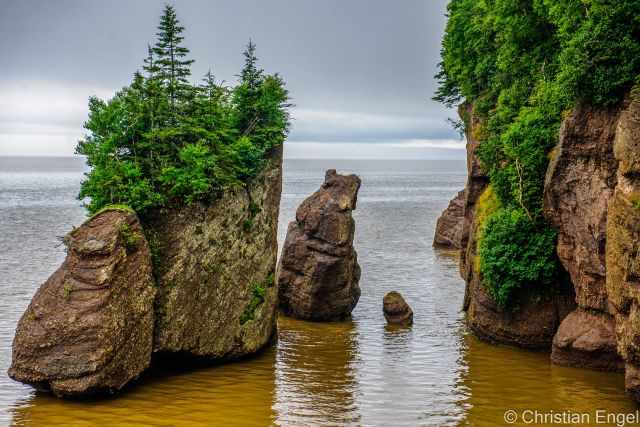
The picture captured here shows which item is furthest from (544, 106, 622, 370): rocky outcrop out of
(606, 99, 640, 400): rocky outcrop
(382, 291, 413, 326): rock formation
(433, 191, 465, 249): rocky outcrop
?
(433, 191, 465, 249): rocky outcrop

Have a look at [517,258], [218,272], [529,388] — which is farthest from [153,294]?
[517,258]

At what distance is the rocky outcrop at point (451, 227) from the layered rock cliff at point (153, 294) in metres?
32.8

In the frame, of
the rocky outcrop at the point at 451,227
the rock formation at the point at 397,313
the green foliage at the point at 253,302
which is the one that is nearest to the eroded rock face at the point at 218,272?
the green foliage at the point at 253,302

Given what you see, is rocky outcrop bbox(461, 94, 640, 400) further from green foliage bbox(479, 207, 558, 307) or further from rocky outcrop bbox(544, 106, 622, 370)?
green foliage bbox(479, 207, 558, 307)

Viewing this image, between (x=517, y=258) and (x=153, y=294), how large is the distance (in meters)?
14.0

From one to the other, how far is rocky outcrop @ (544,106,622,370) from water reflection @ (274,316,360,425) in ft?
26.7

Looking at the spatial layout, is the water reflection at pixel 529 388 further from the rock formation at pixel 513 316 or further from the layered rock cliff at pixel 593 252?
the layered rock cliff at pixel 593 252

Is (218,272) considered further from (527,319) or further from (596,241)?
(596,241)

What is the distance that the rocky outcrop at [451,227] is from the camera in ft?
200

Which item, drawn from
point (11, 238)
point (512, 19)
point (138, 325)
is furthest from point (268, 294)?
point (11, 238)

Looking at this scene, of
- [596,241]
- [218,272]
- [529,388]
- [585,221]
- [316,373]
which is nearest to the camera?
[596,241]

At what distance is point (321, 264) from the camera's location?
34031 mm

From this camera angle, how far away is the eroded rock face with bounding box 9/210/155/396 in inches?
831

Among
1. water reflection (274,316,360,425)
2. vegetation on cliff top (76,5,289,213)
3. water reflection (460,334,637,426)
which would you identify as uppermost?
vegetation on cliff top (76,5,289,213)
